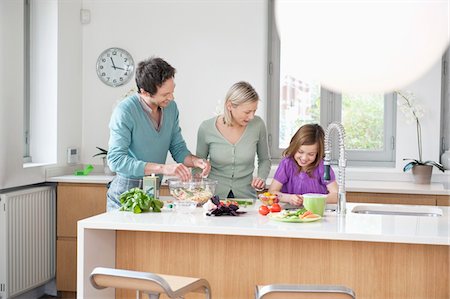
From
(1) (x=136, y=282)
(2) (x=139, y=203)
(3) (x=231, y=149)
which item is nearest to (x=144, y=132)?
(3) (x=231, y=149)

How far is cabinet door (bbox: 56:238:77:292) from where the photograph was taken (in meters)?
5.21

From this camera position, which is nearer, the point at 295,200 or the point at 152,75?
the point at 295,200

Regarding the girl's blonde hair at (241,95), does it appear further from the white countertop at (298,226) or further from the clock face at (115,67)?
the clock face at (115,67)

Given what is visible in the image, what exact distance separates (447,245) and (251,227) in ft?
2.53

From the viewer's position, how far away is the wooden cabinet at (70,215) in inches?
203

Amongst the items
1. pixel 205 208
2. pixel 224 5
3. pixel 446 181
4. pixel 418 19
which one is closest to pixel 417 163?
pixel 446 181

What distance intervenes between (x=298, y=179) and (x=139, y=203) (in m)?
0.98

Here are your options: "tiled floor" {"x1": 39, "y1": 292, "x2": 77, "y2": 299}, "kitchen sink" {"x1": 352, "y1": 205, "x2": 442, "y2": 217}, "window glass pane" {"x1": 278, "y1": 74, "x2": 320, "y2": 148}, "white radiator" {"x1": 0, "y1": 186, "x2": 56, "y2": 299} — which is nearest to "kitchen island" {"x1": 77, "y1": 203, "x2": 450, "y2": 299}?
"kitchen sink" {"x1": 352, "y1": 205, "x2": 442, "y2": 217}

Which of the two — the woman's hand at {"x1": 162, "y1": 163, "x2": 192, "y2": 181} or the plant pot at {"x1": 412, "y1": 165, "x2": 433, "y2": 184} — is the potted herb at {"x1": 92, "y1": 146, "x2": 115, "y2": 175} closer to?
the woman's hand at {"x1": 162, "y1": 163, "x2": 192, "y2": 181}

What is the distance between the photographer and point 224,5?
5.52m

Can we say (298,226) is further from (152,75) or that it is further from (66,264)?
(66,264)

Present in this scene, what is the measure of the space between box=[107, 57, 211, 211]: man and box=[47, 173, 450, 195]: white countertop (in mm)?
1289

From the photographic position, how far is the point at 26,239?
4957 millimetres

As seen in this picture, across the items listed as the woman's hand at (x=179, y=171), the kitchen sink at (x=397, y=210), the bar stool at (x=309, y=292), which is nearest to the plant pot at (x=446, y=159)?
the kitchen sink at (x=397, y=210)
